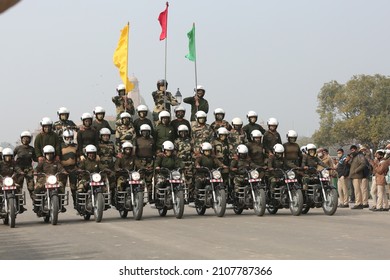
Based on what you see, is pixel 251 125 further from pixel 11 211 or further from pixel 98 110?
pixel 11 211

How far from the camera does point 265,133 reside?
2073 cm

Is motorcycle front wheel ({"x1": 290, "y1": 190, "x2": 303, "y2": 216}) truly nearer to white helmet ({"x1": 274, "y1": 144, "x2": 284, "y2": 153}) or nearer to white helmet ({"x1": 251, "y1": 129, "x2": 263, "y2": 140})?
white helmet ({"x1": 274, "y1": 144, "x2": 284, "y2": 153})

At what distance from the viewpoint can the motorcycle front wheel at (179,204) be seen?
61.8 ft

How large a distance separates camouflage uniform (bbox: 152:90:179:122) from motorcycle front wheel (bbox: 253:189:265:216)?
336cm

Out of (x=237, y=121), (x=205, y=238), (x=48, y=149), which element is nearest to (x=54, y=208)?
(x=48, y=149)

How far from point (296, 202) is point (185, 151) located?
111 inches

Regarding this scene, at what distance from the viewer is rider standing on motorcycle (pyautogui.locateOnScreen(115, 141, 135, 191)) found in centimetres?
1919

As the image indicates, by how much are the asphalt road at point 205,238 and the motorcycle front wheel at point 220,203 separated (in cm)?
29

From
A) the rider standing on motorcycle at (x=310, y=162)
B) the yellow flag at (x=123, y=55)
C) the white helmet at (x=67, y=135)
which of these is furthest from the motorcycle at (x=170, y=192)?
the yellow flag at (x=123, y=55)

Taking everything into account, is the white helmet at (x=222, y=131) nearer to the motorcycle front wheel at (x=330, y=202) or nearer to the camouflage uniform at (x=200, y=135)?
the camouflage uniform at (x=200, y=135)

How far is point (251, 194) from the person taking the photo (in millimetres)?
19875
